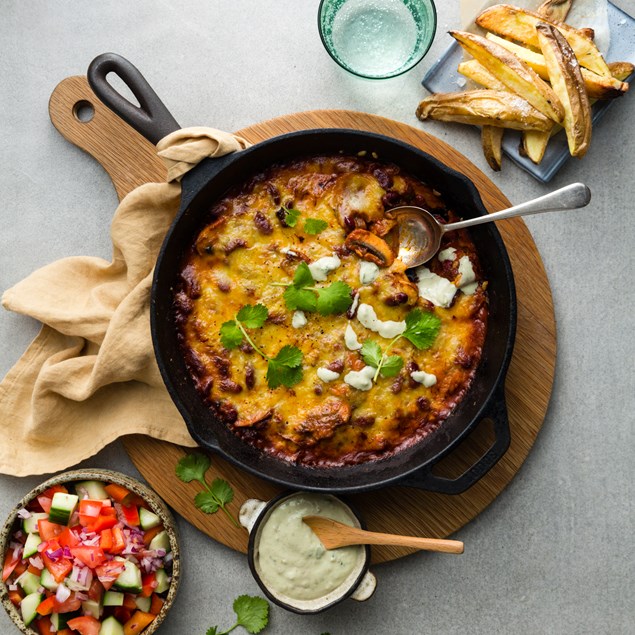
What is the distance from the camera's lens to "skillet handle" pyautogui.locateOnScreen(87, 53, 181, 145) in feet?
11.3

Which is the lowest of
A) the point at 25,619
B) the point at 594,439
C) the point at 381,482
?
the point at 594,439

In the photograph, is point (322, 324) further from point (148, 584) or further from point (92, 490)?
point (148, 584)

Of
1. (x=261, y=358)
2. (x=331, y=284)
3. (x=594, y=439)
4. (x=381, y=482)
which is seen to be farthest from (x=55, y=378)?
(x=594, y=439)

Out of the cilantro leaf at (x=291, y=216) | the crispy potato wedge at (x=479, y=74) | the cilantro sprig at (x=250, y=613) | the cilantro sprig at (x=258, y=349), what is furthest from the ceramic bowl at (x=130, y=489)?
the crispy potato wedge at (x=479, y=74)

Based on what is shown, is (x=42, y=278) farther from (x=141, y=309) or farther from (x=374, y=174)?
(x=374, y=174)

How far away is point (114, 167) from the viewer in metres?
3.89

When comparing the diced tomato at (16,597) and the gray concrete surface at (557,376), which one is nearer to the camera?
the diced tomato at (16,597)

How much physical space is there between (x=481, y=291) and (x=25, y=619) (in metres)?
2.95

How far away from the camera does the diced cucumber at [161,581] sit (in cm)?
372

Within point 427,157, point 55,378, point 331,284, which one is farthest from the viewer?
point 55,378

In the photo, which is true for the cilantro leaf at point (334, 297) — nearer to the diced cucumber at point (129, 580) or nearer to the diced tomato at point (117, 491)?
the diced tomato at point (117, 491)

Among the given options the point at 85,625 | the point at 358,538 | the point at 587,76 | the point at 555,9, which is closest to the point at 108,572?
the point at 85,625

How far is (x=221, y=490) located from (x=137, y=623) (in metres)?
0.83

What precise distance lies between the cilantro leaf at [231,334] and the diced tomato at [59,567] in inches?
56.5
